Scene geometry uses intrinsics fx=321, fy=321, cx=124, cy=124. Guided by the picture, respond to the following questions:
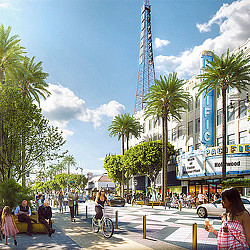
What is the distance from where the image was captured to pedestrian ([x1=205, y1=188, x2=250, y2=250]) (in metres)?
4.31

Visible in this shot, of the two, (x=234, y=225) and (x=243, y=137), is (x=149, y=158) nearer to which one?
(x=243, y=137)

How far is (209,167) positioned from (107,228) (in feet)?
98.6

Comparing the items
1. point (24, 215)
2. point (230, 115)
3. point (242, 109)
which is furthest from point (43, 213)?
point (230, 115)

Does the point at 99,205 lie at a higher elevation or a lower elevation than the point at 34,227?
higher

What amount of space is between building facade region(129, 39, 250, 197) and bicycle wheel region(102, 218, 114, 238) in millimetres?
27087

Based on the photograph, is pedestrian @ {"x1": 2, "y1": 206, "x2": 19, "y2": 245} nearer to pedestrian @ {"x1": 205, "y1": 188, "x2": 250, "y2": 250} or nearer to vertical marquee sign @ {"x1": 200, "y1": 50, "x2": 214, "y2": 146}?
pedestrian @ {"x1": 205, "y1": 188, "x2": 250, "y2": 250}

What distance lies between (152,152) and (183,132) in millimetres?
5919

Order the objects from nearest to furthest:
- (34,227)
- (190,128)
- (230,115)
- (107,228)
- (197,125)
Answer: (107,228)
(34,227)
(230,115)
(197,125)
(190,128)

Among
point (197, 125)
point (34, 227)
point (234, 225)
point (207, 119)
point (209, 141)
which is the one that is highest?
point (207, 119)

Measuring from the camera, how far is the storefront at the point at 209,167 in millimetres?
36469

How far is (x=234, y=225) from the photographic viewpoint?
174 inches

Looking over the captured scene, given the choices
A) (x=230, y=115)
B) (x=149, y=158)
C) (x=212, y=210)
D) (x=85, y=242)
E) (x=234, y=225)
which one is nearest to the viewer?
(x=234, y=225)

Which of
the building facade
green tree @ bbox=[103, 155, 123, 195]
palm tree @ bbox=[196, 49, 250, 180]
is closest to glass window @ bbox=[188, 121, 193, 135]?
the building facade

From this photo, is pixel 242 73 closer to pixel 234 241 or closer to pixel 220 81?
pixel 220 81
